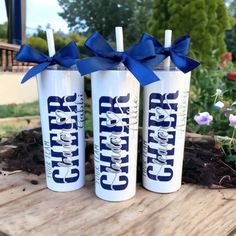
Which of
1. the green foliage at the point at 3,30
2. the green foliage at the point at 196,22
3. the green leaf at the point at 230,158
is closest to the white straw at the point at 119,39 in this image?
the green leaf at the point at 230,158

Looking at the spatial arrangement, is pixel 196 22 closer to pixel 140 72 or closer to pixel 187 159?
pixel 187 159

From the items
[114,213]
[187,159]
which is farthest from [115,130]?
[187,159]

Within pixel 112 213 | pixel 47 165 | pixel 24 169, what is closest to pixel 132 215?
pixel 112 213

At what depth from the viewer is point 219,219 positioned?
530 millimetres

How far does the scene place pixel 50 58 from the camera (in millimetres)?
577

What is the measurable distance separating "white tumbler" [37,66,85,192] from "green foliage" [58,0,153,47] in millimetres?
3427

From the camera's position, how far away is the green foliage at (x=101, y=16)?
4.19 m

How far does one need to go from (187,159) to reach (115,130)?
0.23 m

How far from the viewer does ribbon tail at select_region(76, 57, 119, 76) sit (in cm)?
51

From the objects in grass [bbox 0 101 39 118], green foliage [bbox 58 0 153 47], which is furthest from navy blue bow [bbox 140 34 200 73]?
green foliage [bbox 58 0 153 47]

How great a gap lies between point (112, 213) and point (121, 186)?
48 mm

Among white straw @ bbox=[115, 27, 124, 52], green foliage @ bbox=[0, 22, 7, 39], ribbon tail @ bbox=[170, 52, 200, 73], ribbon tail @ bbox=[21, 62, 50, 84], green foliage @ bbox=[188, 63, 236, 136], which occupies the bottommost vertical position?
green foliage @ bbox=[188, 63, 236, 136]

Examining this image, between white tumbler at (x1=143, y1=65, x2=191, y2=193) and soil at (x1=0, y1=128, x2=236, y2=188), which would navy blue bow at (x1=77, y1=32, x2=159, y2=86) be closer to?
white tumbler at (x1=143, y1=65, x2=191, y2=193)

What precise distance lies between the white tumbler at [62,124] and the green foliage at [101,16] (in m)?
3.43
